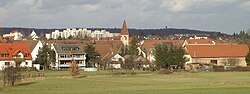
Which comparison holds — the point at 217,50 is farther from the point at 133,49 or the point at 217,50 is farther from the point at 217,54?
the point at 133,49

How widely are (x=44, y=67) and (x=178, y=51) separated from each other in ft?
96.4

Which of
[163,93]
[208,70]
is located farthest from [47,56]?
[163,93]

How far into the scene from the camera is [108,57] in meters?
116

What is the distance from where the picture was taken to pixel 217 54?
110m

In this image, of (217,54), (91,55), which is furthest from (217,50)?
(91,55)

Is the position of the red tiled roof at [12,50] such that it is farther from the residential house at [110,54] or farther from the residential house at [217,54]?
the residential house at [217,54]

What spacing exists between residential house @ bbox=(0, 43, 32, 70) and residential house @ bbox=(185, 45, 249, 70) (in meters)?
35.6

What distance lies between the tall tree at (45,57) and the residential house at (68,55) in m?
2.29

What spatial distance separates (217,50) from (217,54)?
5.16 ft

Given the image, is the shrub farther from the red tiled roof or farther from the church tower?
the church tower

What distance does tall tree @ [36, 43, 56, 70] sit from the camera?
102812mm

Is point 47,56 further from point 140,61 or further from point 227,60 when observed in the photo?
point 227,60

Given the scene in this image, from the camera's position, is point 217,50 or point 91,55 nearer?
point 91,55

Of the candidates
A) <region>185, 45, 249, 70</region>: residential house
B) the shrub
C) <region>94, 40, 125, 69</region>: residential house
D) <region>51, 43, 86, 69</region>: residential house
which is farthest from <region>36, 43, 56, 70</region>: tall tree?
the shrub
